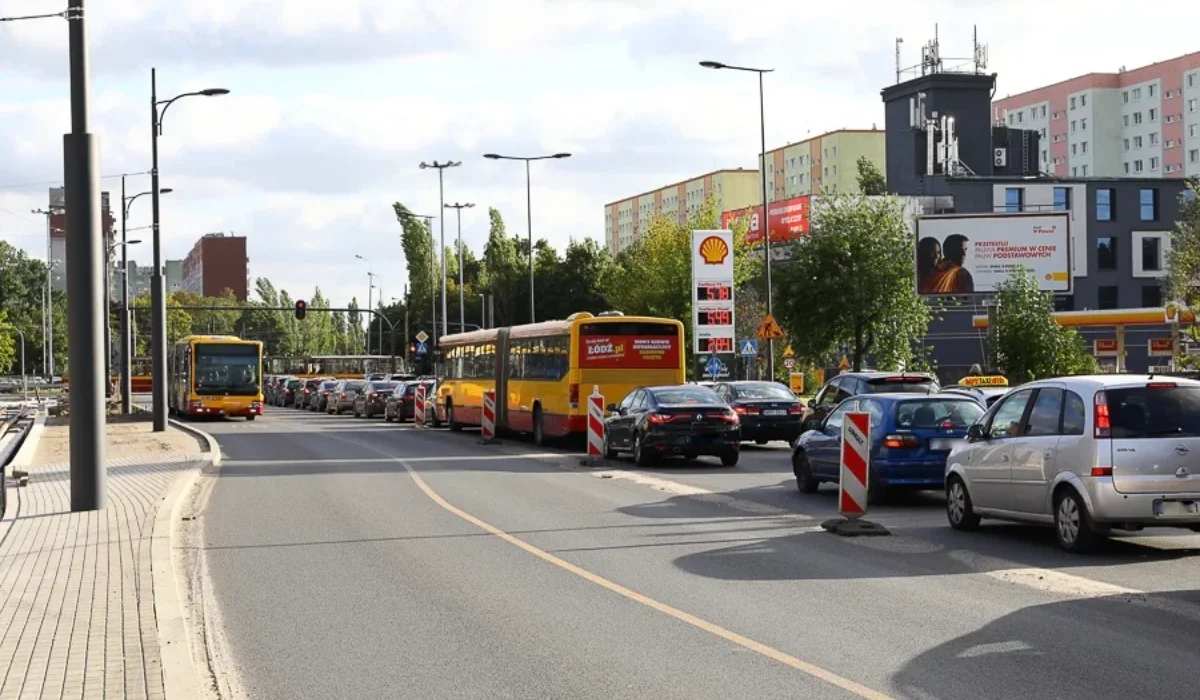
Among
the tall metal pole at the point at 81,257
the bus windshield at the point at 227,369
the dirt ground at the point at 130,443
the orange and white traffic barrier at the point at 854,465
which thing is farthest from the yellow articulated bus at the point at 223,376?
the orange and white traffic barrier at the point at 854,465

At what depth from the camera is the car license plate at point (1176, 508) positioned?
1266 centimetres

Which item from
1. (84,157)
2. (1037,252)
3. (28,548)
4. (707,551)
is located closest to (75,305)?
(84,157)

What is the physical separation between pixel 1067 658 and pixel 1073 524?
4.90 m

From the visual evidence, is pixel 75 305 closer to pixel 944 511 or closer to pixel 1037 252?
pixel 944 511

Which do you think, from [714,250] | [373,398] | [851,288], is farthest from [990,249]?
[373,398]

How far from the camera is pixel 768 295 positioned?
152 ft

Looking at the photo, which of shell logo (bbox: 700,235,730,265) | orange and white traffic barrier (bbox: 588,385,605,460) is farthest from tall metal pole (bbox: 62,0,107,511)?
shell logo (bbox: 700,235,730,265)

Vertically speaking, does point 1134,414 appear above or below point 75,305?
below

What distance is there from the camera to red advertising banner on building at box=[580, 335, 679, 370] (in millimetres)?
32562

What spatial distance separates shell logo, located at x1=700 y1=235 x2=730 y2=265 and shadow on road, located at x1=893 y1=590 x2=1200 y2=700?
35824 mm

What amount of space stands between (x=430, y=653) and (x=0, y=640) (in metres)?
2.72

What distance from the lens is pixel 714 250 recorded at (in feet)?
152

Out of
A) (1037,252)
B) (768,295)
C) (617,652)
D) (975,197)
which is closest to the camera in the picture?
(617,652)

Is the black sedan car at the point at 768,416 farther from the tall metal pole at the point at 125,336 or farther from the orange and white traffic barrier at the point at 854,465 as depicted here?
the tall metal pole at the point at 125,336
